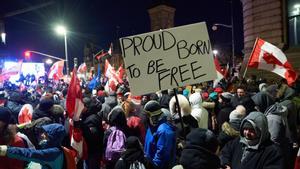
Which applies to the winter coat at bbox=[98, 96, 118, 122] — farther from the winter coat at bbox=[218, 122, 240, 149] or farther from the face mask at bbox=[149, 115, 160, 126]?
the winter coat at bbox=[218, 122, 240, 149]

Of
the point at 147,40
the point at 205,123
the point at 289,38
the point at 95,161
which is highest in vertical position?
the point at 289,38

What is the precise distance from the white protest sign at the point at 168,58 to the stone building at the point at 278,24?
49.4ft

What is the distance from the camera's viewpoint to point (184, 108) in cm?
570

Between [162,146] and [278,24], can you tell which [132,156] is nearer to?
[162,146]

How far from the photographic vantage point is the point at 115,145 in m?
4.96

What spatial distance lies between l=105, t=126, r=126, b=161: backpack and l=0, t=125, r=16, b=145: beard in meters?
1.67

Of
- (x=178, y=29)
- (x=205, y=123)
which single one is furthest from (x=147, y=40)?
(x=205, y=123)

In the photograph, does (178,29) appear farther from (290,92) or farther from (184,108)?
(290,92)

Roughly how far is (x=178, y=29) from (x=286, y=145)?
8.09 ft

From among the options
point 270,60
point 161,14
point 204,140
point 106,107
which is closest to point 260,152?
point 204,140

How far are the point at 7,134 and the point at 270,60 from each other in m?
5.23

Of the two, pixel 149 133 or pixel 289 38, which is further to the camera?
pixel 289 38

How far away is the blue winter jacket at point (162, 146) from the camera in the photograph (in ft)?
14.2

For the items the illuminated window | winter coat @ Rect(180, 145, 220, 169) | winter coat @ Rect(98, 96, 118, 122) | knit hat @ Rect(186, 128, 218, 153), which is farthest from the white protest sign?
the illuminated window
